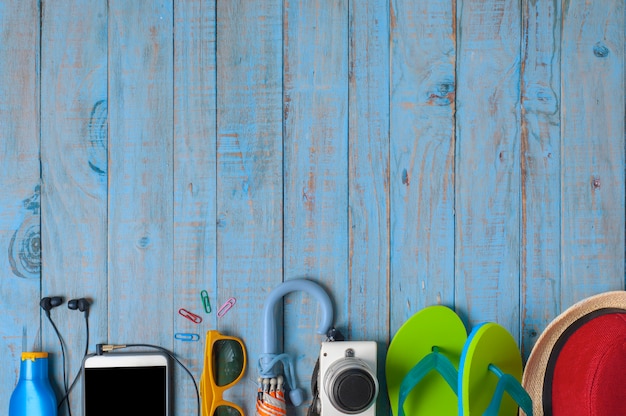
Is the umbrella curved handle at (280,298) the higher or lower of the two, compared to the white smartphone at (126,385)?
higher

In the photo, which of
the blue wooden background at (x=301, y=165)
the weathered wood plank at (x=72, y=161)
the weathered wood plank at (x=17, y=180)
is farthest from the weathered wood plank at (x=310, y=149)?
the weathered wood plank at (x=17, y=180)

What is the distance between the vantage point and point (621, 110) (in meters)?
1.19

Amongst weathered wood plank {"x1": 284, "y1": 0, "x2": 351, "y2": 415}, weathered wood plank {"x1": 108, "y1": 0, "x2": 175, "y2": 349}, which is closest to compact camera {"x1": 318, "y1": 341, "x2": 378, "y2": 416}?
weathered wood plank {"x1": 284, "y1": 0, "x2": 351, "y2": 415}

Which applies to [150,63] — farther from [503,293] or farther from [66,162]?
[503,293]

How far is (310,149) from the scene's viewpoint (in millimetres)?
1166

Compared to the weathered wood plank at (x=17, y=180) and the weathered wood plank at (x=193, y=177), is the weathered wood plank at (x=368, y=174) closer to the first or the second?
the weathered wood plank at (x=193, y=177)

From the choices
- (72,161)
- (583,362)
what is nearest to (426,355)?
(583,362)

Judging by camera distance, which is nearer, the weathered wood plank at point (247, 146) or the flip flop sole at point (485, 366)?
the flip flop sole at point (485, 366)

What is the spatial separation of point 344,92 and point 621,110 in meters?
0.55

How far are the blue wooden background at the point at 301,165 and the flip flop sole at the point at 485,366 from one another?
78 mm

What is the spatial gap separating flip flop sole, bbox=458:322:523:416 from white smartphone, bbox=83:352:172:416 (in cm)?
54

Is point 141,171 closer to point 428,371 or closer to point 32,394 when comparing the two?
point 32,394

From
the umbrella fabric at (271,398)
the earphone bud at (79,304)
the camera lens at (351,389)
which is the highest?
the earphone bud at (79,304)

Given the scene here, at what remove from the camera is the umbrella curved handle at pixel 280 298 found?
3.69 feet
